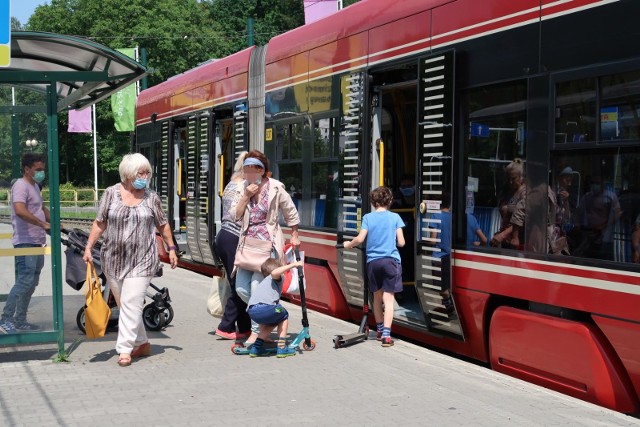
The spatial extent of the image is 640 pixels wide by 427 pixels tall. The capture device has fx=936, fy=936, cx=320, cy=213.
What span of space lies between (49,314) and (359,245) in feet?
9.79

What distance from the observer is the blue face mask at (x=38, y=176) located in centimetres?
820

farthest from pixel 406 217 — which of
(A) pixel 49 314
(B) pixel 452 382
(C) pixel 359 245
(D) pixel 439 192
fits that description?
(A) pixel 49 314

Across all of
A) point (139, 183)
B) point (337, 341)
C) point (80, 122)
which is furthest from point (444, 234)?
point (80, 122)

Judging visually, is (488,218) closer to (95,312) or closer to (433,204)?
(433,204)

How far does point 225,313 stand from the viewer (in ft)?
29.9

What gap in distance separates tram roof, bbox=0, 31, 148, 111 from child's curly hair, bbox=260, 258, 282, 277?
216cm

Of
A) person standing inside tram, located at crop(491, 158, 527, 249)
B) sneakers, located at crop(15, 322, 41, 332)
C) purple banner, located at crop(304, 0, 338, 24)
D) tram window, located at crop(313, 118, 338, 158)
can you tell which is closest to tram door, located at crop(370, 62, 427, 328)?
tram window, located at crop(313, 118, 338, 158)

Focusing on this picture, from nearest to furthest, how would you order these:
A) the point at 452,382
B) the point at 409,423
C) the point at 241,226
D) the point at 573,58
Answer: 1. the point at 409,423
2. the point at 573,58
3. the point at 452,382
4. the point at 241,226

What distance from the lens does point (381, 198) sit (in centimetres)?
877

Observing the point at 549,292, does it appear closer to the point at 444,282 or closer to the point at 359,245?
the point at 444,282

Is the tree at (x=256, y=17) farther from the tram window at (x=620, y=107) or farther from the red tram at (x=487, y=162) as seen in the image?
the tram window at (x=620, y=107)

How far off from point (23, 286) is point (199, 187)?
707 cm

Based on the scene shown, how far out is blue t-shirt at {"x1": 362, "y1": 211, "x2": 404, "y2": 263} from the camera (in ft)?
28.5

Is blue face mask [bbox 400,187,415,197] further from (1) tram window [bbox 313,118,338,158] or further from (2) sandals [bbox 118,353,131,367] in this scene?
(2) sandals [bbox 118,353,131,367]
